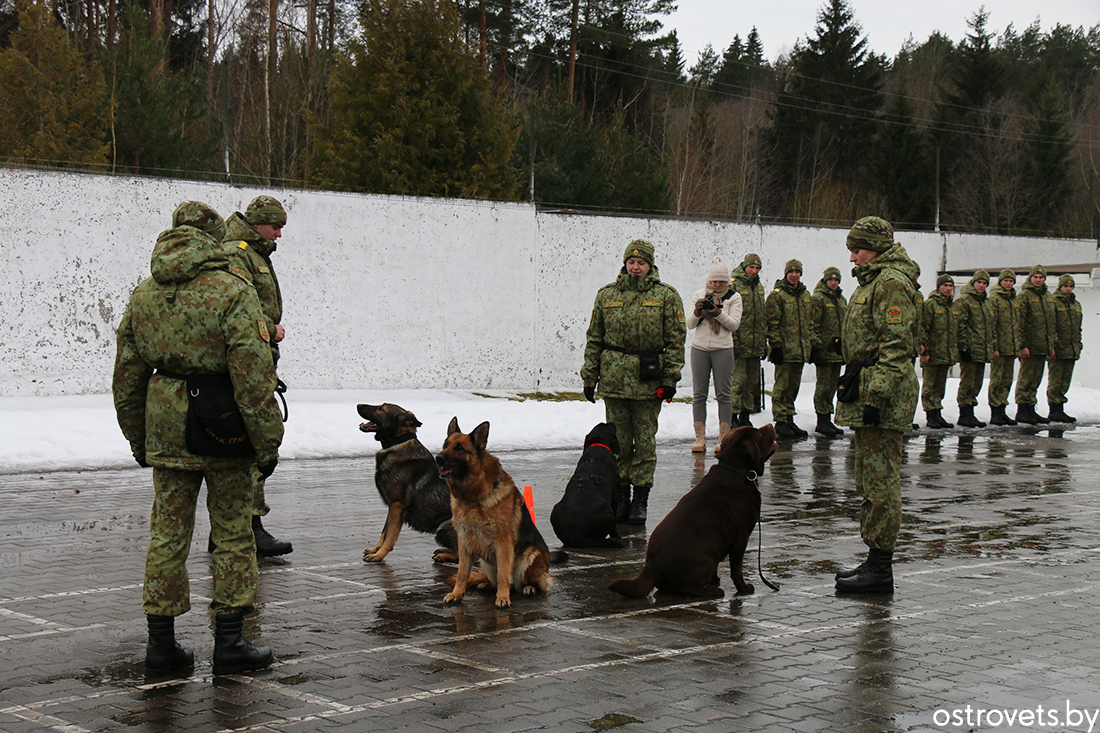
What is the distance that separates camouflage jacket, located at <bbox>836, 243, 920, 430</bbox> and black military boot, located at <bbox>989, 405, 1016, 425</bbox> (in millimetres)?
12838

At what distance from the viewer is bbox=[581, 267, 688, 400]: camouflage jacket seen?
29.3ft

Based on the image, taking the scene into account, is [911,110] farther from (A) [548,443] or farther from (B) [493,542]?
(B) [493,542]

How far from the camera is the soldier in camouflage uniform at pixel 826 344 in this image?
16.2 metres

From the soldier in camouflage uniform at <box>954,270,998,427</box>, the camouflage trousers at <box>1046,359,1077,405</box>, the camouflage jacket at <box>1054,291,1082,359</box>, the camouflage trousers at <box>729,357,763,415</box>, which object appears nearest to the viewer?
the camouflage trousers at <box>729,357,763,415</box>

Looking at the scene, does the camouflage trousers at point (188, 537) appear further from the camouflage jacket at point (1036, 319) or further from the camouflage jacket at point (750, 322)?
the camouflage jacket at point (1036, 319)

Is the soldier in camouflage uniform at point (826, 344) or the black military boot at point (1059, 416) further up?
the soldier in camouflage uniform at point (826, 344)

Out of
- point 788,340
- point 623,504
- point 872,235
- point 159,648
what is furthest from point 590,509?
point 788,340

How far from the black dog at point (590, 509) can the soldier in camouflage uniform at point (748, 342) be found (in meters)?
7.07

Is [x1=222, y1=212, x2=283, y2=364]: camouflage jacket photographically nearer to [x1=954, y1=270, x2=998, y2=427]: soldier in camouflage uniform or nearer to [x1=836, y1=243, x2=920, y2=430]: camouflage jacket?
[x1=836, y1=243, x2=920, y2=430]: camouflage jacket

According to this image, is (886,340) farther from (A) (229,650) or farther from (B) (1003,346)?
(B) (1003,346)

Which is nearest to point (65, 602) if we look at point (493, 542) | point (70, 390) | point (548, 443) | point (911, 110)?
point (493, 542)

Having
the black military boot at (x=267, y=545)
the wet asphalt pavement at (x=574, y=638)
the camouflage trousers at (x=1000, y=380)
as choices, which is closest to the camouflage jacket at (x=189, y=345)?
the wet asphalt pavement at (x=574, y=638)

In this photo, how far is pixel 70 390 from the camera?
1573 centimetres

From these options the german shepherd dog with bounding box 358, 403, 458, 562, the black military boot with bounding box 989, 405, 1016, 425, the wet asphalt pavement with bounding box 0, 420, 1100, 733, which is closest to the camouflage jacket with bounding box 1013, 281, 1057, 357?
the black military boot with bounding box 989, 405, 1016, 425
